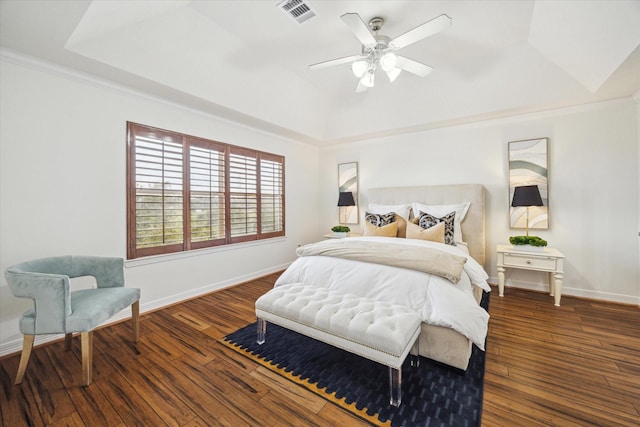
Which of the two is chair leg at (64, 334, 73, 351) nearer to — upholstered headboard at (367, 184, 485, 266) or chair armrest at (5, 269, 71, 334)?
chair armrest at (5, 269, 71, 334)

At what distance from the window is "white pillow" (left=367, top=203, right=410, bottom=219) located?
1.81 metres

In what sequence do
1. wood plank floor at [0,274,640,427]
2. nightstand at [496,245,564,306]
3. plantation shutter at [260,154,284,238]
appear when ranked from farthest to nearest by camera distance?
plantation shutter at [260,154,284,238]
nightstand at [496,245,564,306]
wood plank floor at [0,274,640,427]

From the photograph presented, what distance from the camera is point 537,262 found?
3191 millimetres

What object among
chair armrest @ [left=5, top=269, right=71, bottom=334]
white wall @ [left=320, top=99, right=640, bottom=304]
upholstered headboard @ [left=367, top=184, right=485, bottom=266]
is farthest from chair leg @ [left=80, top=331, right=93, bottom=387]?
white wall @ [left=320, top=99, right=640, bottom=304]

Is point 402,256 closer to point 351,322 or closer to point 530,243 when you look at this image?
point 351,322

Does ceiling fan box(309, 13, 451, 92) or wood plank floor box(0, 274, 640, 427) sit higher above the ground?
ceiling fan box(309, 13, 451, 92)

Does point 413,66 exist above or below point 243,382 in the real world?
above

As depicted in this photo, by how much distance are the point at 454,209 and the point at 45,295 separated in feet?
Answer: 14.4

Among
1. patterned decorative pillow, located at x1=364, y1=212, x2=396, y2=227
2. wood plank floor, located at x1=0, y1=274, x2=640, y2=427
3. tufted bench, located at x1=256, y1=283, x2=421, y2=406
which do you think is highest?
patterned decorative pillow, located at x1=364, y1=212, x2=396, y2=227

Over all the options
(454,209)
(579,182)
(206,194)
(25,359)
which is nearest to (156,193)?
(206,194)

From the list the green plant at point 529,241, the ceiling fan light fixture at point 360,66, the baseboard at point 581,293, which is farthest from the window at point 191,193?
the baseboard at point 581,293

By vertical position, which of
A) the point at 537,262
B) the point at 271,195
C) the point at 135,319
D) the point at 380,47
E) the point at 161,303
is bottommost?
the point at 161,303

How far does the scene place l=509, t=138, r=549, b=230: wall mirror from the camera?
11.5 ft

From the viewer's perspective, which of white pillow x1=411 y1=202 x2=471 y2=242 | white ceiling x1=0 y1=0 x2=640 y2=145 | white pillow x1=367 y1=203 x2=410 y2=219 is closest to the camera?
white ceiling x1=0 y1=0 x2=640 y2=145
